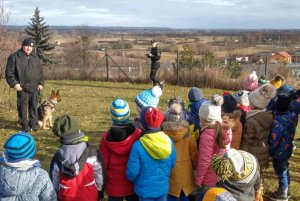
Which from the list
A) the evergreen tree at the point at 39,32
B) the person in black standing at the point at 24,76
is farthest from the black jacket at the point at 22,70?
the evergreen tree at the point at 39,32

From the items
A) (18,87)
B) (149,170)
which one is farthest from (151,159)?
(18,87)

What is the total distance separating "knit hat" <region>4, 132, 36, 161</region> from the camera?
290 centimetres

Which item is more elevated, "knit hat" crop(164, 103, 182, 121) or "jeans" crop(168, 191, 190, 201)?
"knit hat" crop(164, 103, 182, 121)

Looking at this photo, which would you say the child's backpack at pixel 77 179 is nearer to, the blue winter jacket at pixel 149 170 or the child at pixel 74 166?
the child at pixel 74 166

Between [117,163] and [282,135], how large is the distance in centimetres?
211

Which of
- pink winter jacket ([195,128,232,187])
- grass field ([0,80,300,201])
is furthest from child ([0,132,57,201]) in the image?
grass field ([0,80,300,201])

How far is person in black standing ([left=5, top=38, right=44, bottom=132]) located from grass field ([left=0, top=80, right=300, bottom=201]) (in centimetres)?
69

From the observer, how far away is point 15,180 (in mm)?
2922

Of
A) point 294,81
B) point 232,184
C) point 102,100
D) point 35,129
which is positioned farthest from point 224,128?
point 294,81

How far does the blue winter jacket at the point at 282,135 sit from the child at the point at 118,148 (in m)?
1.81

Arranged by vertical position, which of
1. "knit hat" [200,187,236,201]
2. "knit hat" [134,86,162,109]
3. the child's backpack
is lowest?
the child's backpack

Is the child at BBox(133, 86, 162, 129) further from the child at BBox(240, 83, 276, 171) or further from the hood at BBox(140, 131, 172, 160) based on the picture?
the child at BBox(240, 83, 276, 171)

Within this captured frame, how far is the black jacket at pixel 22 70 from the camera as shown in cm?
720

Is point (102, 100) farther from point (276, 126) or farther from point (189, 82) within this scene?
point (276, 126)
